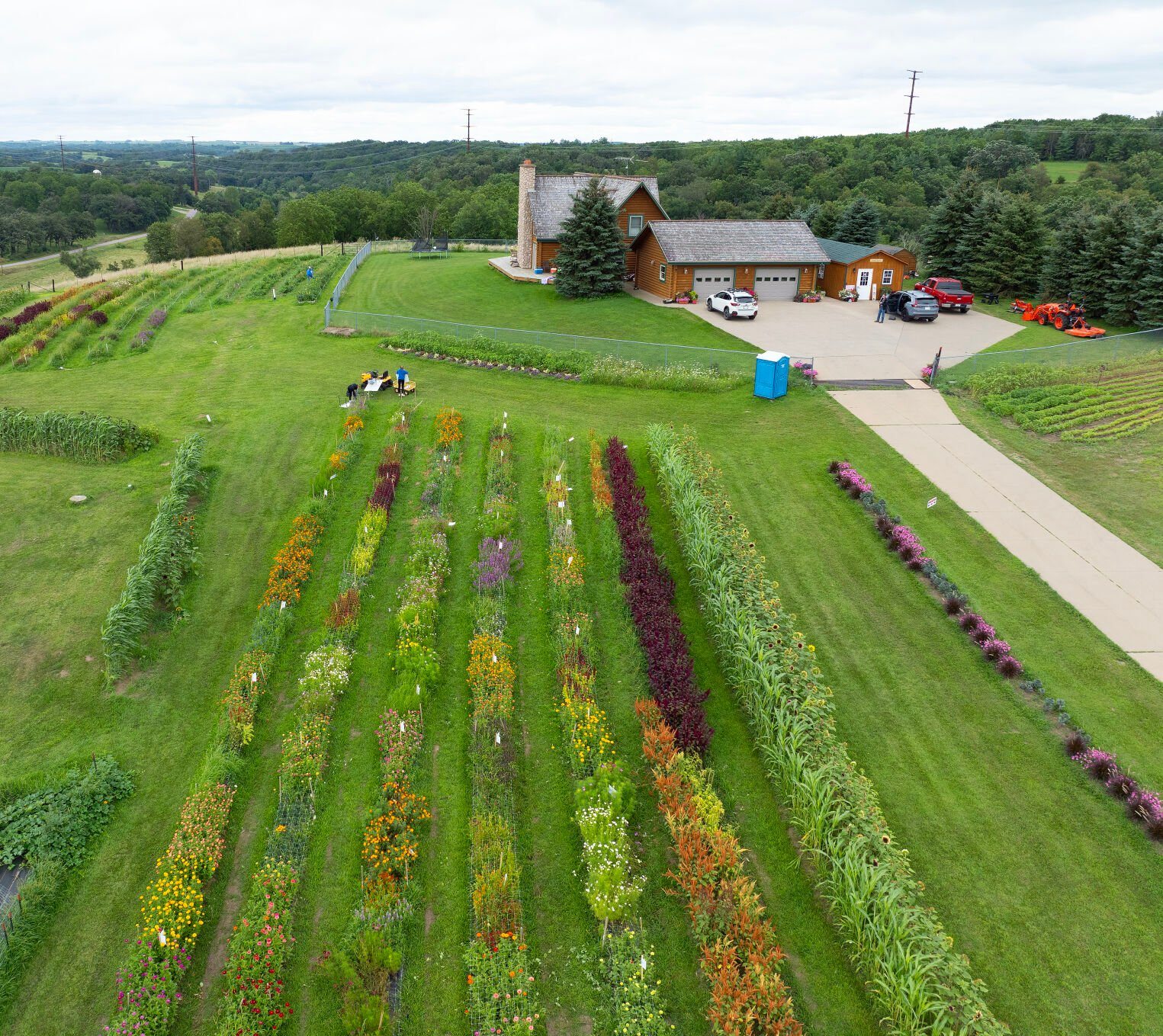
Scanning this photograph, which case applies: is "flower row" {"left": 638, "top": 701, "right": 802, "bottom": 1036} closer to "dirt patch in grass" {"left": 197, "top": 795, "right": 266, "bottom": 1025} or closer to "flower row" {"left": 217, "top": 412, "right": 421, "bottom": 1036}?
"flower row" {"left": 217, "top": 412, "right": 421, "bottom": 1036}

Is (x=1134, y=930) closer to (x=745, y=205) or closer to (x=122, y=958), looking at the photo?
(x=122, y=958)

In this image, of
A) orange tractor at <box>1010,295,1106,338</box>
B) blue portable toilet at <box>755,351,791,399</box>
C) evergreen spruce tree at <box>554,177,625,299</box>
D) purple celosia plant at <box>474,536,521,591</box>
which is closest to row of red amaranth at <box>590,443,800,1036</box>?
purple celosia plant at <box>474,536,521,591</box>

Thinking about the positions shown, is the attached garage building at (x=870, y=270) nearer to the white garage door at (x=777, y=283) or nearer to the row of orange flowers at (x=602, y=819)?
the white garage door at (x=777, y=283)

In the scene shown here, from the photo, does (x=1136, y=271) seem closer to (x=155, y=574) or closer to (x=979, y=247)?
(x=979, y=247)

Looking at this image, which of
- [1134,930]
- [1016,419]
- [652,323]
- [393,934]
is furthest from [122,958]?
[652,323]

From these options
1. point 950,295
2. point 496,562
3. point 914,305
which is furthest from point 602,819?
point 950,295
